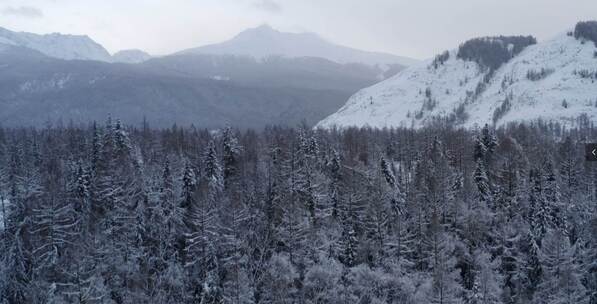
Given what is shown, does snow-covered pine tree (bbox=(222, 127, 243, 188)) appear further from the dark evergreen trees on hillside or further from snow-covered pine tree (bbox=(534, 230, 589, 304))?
snow-covered pine tree (bbox=(534, 230, 589, 304))

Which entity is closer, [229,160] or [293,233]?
[293,233]

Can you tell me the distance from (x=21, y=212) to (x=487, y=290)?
192 feet

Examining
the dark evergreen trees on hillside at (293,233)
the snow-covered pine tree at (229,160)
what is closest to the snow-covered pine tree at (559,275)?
→ the dark evergreen trees on hillside at (293,233)

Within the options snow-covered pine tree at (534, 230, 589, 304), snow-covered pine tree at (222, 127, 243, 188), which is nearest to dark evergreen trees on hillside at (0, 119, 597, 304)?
snow-covered pine tree at (534, 230, 589, 304)

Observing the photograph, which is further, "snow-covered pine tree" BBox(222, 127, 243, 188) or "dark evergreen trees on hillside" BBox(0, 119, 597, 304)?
"snow-covered pine tree" BBox(222, 127, 243, 188)

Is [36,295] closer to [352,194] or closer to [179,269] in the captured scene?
[179,269]

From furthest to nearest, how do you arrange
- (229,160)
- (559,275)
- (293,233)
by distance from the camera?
(229,160)
(293,233)
(559,275)

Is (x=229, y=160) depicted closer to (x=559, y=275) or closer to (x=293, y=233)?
(x=293, y=233)

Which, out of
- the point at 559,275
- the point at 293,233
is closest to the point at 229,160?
the point at 293,233

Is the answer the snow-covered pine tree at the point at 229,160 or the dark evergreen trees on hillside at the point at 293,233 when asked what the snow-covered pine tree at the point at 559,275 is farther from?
the snow-covered pine tree at the point at 229,160

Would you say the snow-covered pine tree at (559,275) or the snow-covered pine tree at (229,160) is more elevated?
the snow-covered pine tree at (229,160)

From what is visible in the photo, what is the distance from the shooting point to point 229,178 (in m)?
80.5

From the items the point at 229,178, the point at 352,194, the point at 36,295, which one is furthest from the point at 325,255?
the point at 36,295

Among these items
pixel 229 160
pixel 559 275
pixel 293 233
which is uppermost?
pixel 229 160
